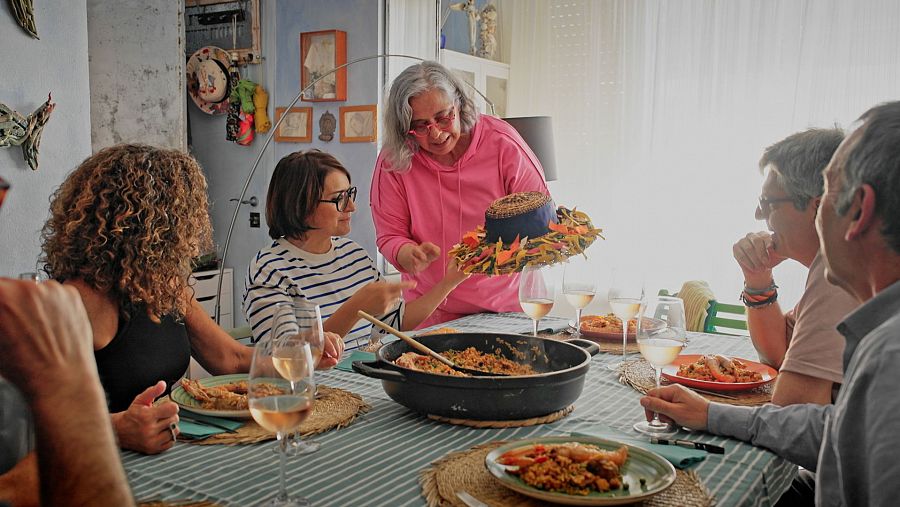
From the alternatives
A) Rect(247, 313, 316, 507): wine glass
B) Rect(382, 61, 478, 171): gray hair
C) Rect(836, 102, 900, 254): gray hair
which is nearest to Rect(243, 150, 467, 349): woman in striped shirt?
Rect(382, 61, 478, 171): gray hair

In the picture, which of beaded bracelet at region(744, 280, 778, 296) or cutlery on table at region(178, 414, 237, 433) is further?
beaded bracelet at region(744, 280, 778, 296)

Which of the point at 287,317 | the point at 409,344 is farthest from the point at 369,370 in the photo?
the point at 409,344

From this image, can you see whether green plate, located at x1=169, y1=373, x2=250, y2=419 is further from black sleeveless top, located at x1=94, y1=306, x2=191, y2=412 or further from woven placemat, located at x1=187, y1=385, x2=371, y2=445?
black sleeveless top, located at x1=94, y1=306, x2=191, y2=412

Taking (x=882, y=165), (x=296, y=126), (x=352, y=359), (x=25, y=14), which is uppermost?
(x=25, y=14)

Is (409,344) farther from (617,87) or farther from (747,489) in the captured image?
(617,87)

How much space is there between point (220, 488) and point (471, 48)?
4648mm

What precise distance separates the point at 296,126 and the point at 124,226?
3567mm

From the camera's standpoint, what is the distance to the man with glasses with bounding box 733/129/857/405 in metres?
1.60

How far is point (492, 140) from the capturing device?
9.98ft

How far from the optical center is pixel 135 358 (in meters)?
1.81

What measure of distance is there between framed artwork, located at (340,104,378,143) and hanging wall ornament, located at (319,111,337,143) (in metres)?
0.08

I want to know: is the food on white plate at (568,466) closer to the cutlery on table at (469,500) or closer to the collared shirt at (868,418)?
the cutlery on table at (469,500)

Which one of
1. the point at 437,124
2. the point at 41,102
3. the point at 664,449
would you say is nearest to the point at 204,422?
the point at 664,449

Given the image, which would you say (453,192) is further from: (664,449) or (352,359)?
(664,449)
